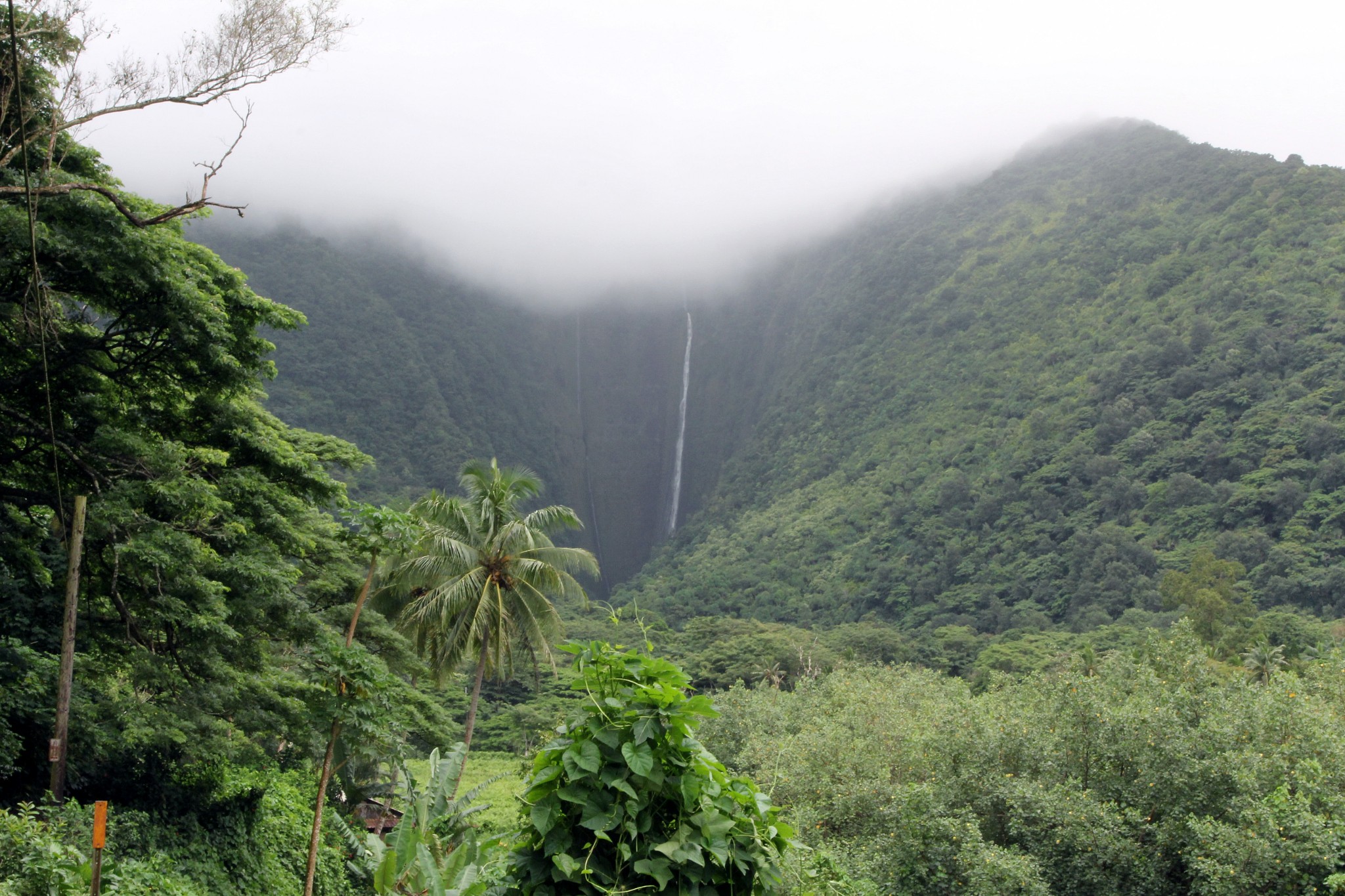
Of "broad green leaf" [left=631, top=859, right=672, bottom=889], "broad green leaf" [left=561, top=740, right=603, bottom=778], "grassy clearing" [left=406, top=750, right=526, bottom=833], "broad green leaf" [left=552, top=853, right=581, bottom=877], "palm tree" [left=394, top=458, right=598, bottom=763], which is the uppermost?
"broad green leaf" [left=561, top=740, right=603, bottom=778]

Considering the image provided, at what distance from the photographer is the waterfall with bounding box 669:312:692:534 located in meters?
116

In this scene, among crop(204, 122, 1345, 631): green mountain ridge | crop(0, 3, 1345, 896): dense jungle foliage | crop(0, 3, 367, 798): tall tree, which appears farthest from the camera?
crop(204, 122, 1345, 631): green mountain ridge

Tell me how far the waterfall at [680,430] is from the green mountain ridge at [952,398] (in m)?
1.47

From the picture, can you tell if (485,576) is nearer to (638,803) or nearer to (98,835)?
(98,835)

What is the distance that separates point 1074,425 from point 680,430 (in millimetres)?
69708

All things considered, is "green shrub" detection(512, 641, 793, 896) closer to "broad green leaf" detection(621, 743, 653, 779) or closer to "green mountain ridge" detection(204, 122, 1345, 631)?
"broad green leaf" detection(621, 743, 653, 779)

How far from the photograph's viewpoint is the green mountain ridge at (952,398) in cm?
5478

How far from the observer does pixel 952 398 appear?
81688 millimetres

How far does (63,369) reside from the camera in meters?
9.77

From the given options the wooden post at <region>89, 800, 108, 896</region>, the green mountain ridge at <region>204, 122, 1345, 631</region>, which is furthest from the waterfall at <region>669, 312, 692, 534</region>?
the wooden post at <region>89, 800, 108, 896</region>

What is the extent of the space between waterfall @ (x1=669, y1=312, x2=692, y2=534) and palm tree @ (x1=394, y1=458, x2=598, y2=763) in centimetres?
8951

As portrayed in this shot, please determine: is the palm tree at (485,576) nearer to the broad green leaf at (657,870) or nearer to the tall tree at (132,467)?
the tall tree at (132,467)

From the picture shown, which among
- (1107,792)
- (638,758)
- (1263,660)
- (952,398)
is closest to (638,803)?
(638,758)

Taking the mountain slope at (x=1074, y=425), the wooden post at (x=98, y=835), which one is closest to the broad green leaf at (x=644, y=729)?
the wooden post at (x=98, y=835)
